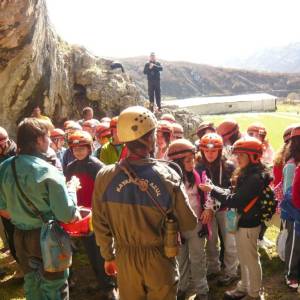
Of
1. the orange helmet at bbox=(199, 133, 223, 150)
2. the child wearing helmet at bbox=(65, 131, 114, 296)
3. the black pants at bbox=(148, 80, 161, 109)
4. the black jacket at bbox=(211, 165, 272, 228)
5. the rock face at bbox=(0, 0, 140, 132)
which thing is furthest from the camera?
the black pants at bbox=(148, 80, 161, 109)

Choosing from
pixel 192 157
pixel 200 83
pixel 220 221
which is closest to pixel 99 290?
pixel 220 221

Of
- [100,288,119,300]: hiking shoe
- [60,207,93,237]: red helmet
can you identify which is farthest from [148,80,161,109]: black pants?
[60,207,93,237]: red helmet

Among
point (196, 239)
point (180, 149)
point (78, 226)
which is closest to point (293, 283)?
point (196, 239)

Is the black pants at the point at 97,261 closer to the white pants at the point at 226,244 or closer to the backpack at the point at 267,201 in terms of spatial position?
the white pants at the point at 226,244

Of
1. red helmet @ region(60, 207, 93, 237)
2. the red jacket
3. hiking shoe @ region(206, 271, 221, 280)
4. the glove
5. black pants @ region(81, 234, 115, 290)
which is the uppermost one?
the red jacket

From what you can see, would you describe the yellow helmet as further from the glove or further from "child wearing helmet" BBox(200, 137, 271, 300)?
"child wearing helmet" BBox(200, 137, 271, 300)

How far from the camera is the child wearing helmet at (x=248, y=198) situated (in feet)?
14.9

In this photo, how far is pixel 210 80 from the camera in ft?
269

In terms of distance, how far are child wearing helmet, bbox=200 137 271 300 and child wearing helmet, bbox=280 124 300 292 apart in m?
0.53

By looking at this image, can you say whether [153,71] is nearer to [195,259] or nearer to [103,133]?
[103,133]

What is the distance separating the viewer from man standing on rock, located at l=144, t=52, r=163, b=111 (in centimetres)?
1542

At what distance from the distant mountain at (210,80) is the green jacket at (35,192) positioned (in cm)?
7123

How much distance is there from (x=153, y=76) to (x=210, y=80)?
6852cm

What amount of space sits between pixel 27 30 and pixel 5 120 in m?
2.56
